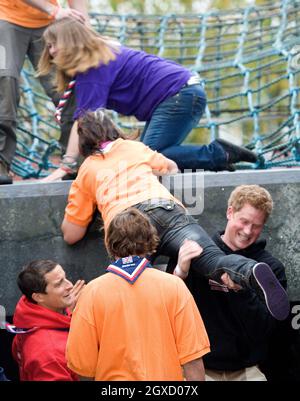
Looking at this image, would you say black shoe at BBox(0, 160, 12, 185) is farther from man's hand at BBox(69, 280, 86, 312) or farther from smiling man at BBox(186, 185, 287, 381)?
smiling man at BBox(186, 185, 287, 381)

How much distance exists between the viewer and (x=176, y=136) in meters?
5.40

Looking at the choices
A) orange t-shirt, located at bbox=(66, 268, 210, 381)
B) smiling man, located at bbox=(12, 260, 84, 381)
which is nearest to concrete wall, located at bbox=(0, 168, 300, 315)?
smiling man, located at bbox=(12, 260, 84, 381)

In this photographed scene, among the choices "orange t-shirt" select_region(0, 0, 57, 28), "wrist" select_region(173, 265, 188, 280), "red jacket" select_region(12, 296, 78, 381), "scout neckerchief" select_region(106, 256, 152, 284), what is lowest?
"red jacket" select_region(12, 296, 78, 381)

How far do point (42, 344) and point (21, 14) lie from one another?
203 cm

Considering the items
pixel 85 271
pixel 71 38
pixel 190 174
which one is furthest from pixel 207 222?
pixel 71 38

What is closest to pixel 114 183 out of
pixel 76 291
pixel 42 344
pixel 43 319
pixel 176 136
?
pixel 76 291

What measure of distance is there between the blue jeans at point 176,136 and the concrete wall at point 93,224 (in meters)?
0.40

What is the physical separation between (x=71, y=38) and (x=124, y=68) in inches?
12.5

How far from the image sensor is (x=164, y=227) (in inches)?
175

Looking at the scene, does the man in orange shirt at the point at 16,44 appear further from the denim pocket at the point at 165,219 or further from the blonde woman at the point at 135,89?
the denim pocket at the point at 165,219

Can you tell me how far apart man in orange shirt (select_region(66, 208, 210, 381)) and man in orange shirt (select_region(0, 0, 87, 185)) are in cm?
165

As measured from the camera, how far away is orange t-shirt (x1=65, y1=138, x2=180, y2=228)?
454 centimetres

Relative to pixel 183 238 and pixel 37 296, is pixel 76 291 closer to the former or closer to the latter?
pixel 37 296
